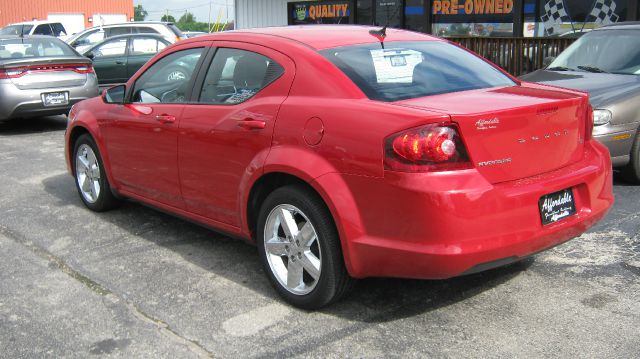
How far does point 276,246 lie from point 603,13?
10.1 metres

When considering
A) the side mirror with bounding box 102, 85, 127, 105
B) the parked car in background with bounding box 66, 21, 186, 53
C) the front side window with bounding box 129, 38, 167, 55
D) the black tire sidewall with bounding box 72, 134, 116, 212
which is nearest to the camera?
the side mirror with bounding box 102, 85, 127, 105

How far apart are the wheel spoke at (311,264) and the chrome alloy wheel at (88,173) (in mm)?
2758

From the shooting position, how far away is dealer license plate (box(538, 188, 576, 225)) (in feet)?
11.6

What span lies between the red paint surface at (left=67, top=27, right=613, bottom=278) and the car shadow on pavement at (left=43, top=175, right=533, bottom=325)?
1.08 ft

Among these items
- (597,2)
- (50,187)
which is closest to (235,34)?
(50,187)

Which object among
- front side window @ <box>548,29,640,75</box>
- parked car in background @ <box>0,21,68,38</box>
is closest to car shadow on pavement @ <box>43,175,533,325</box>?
front side window @ <box>548,29,640,75</box>

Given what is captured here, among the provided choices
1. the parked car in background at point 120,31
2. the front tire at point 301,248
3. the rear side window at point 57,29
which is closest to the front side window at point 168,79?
the front tire at point 301,248

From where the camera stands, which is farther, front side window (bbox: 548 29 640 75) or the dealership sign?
the dealership sign

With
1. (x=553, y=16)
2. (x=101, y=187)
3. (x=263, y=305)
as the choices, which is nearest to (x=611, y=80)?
(x=263, y=305)

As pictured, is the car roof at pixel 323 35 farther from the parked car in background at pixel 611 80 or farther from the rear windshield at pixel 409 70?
the parked car in background at pixel 611 80

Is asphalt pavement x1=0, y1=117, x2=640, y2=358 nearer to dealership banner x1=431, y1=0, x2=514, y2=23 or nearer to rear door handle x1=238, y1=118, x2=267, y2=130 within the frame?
rear door handle x1=238, y1=118, x2=267, y2=130

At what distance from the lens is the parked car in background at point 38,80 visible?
10.5m

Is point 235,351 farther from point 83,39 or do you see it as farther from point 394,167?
point 83,39

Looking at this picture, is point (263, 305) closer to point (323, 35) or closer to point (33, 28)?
point (323, 35)
